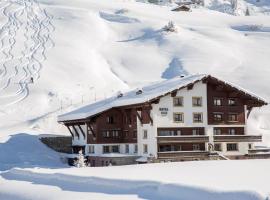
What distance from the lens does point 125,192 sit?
78.6 ft

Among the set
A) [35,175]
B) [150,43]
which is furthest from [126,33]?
[35,175]

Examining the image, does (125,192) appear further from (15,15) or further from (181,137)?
(15,15)

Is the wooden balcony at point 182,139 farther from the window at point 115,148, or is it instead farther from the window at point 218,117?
the window at point 115,148

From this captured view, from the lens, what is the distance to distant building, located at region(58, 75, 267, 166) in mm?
46625

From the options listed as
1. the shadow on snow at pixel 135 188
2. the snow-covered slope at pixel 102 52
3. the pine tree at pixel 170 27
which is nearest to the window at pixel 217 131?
the snow-covered slope at pixel 102 52

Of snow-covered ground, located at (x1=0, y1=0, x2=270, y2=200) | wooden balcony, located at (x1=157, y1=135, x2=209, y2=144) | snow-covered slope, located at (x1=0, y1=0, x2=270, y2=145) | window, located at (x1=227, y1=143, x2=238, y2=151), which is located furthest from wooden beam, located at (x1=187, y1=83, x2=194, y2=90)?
snow-covered slope, located at (x1=0, y1=0, x2=270, y2=145)

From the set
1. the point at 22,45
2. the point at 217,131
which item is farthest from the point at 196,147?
the point at 22,45

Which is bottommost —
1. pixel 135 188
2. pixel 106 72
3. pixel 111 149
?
pixel 135 188

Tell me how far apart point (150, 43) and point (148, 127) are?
4918 centimetres

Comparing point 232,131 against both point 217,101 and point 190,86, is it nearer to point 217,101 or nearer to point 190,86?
point 217,101

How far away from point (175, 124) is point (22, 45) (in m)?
53.0

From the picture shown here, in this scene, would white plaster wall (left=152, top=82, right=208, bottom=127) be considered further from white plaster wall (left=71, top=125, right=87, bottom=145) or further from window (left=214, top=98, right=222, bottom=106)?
white plaster wall (left=71, top=125, right=87, bottom=145)

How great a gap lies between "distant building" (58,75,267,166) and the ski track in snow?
21.9 m

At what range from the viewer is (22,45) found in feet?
310
